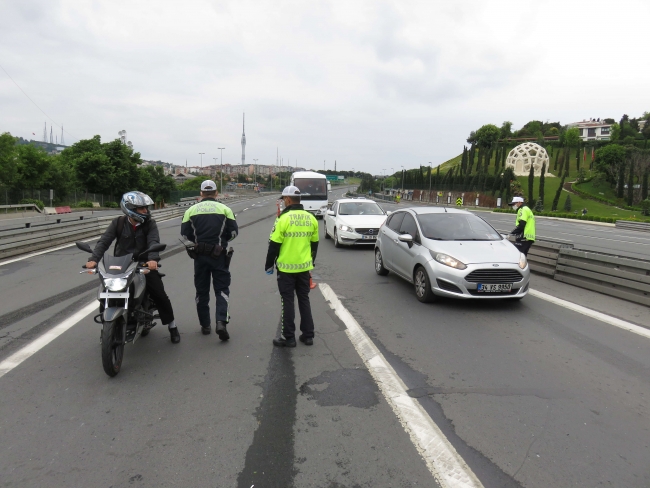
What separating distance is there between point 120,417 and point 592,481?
3369 mm

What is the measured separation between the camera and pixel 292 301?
17.6 ft

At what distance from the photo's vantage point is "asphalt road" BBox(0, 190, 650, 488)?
2.98m

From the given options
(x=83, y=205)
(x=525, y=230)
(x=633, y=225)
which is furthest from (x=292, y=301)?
(x=83, y=205)

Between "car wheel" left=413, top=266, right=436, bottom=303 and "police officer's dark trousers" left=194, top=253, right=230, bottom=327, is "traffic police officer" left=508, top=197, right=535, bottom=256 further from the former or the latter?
"police officer's dark trousers" left=194, top=253, right=230, bottom=327

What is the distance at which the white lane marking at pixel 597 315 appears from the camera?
6.14 metres

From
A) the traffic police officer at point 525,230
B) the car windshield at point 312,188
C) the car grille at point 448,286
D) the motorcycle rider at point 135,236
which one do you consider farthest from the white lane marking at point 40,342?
the car windshield at point 312,188

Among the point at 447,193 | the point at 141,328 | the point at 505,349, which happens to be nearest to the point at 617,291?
the point at 505,349

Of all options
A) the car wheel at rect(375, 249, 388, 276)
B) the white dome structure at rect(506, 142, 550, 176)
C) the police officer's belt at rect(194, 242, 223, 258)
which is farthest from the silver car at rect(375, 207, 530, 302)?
the white dome structure at rect(506, 142, 550, 176)

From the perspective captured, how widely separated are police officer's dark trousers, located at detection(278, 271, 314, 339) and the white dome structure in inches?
3520

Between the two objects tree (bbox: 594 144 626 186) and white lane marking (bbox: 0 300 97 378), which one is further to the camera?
tree (bbox: 594 144 626 186)

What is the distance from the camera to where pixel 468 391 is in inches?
163

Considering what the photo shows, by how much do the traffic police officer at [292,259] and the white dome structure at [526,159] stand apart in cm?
8931

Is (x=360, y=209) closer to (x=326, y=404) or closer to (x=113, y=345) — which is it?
(x=113, y=345)

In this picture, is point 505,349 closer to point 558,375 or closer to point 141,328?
point 558,375
